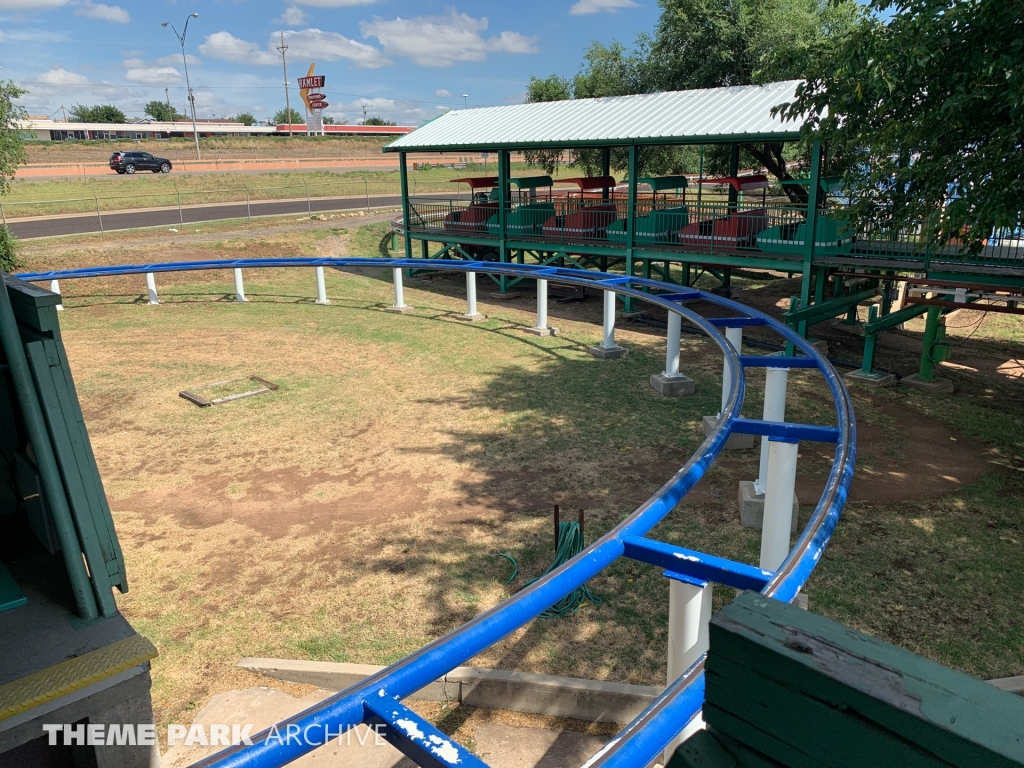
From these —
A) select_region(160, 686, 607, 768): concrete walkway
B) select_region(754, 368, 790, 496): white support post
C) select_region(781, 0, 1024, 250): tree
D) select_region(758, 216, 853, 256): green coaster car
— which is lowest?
select_region(160, 686, 607, 768): concrete walkway

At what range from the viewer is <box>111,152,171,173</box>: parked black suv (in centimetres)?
4744

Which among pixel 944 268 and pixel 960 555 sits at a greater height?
pixel 944 268

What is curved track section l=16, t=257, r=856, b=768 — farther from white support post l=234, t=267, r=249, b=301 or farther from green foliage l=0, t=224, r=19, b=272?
green foliage l=0, t=224, r=19, b=272

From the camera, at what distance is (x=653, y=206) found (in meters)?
18.6

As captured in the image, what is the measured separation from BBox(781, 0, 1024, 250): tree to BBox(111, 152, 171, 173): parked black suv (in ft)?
163

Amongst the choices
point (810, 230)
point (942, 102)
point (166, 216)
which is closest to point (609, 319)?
point (810, 230)

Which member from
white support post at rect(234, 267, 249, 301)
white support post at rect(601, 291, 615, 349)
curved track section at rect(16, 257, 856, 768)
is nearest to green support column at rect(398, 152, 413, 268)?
white support post at rect(234, 267, 249, 301)

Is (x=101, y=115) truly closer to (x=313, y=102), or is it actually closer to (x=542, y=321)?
(x=313, y=102)

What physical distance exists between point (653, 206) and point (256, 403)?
11.3m

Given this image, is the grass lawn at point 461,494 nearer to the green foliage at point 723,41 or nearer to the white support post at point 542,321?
the white support post at point 542,321

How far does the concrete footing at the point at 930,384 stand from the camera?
41.1 feet

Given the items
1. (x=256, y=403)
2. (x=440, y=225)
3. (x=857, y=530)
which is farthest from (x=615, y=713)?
(x=440, y=225)

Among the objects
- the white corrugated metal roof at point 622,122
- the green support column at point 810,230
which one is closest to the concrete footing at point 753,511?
the green support column at point 810,230

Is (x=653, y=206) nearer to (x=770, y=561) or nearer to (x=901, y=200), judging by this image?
(x=901, y=200)
